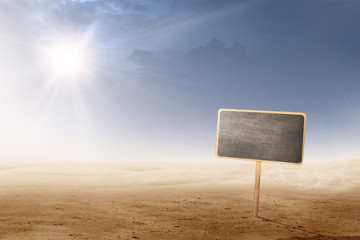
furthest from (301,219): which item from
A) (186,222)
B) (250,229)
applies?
(186,222)

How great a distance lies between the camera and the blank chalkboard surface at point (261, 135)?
691cm

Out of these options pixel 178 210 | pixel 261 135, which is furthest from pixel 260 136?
pixel 178 210

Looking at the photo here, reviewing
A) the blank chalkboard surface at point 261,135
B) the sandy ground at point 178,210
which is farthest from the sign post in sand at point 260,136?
the sandy ground at point 178,210

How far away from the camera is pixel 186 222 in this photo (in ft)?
21.6

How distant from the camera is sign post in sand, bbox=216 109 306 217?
6910 mm

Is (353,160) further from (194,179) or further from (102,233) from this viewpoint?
(102,233)

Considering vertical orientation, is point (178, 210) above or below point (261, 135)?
below

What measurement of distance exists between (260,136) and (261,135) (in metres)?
0.03

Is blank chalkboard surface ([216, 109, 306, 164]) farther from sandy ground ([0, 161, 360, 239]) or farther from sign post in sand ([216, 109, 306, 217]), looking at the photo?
sandy ground ([0, 161, 360, 239])

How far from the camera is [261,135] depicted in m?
7.05

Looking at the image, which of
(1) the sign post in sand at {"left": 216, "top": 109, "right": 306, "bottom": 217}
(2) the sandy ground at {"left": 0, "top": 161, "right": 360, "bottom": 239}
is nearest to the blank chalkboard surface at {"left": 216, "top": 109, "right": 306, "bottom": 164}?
(1) the sign post in sand at {"left": 216, "top": 109, "right": 306, "bottom": 217}

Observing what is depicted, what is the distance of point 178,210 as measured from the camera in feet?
25.5

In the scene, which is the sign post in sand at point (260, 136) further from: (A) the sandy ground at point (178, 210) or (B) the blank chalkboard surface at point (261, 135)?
(A) the sandy ground at point (178, 210)

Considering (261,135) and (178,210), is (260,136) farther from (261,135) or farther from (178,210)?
(178,210)
